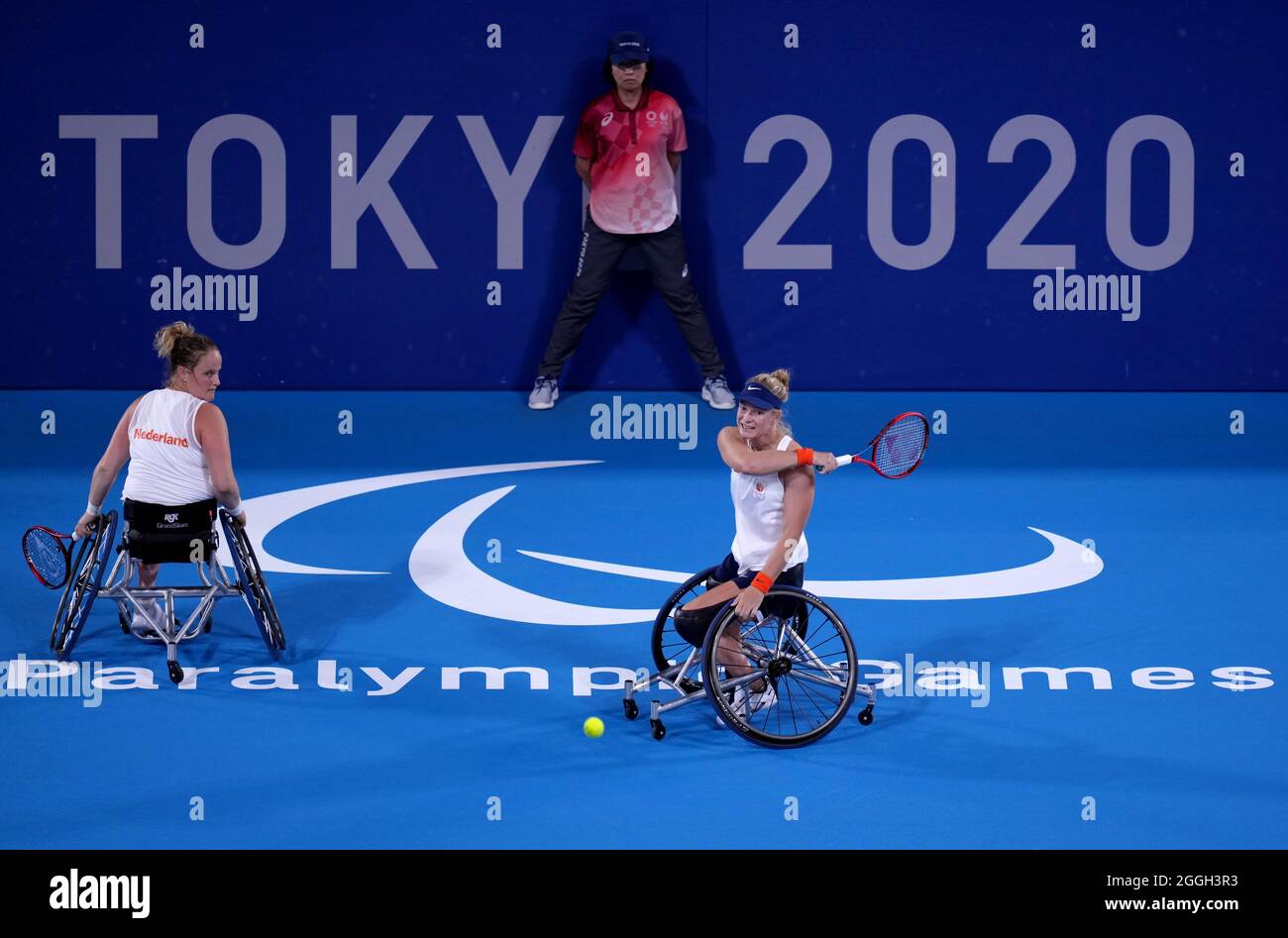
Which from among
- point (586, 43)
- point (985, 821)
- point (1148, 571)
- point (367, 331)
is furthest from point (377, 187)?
→ point (985, 821)

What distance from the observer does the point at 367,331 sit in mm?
11273

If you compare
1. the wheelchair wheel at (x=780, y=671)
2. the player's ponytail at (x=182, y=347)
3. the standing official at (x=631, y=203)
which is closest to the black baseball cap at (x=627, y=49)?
the standing official at (x=631, y=203)

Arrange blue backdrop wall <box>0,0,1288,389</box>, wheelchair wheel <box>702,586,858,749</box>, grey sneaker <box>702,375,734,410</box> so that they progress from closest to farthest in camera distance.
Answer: wheelchair wheel <box>702,586,858,749</box>
grey sneaker <box>702,375,734,410</box>
blue backdrop wall <box>0,0,1288,389</box>

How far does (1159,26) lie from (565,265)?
4.27 metres

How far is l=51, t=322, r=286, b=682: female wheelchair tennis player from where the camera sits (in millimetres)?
6371

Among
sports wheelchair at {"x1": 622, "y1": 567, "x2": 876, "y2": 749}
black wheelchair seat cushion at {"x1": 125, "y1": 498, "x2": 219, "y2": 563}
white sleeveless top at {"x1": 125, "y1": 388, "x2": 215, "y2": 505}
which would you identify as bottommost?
sports wheelchair at {"x1": 622, "y1": 567, "x2": 876, "y2": 749}

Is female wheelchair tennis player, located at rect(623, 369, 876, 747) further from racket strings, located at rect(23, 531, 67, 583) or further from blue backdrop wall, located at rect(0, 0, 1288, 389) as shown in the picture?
blue backdrop wall, located at rect(0, 0, 1288, 389)

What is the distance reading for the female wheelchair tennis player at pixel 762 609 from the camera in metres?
5.60

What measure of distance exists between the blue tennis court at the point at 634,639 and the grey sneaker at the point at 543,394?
117 mm

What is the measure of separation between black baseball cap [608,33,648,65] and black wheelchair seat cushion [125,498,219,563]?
4.99 metres

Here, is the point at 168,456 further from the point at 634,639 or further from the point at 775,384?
the point at 775,384

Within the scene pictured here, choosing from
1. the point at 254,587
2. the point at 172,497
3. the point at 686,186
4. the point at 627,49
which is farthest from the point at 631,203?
the point at 172,497

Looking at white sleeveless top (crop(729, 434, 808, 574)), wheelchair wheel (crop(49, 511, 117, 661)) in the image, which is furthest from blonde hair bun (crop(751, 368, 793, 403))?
wheelchair wheel (crop(49, 511, 117, 661))

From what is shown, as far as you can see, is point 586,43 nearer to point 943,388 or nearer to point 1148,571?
point 943,388
